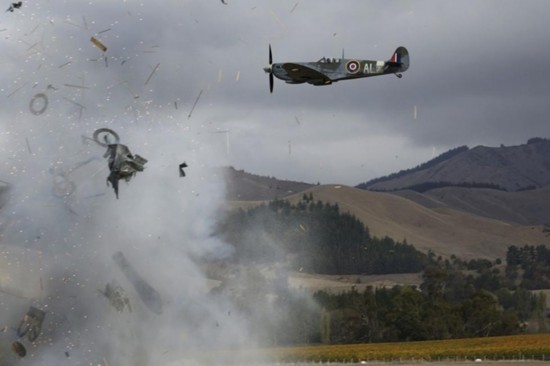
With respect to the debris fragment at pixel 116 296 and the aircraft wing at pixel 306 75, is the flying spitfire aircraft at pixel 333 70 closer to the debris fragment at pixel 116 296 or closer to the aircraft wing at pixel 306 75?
the aircraft wing at pixel 306 75

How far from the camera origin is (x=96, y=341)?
73875 mm

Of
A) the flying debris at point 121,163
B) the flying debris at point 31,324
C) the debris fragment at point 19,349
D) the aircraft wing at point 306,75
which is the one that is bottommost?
the debris fragment at point 19,349

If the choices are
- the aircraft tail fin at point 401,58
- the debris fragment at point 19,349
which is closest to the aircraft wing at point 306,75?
the aircraft tail fin at point 401,58

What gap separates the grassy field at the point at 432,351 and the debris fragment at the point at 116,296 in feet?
92.3

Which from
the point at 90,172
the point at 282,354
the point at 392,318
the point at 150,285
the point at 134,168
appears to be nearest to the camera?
the point at 134,168

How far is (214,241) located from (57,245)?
81.0 ft

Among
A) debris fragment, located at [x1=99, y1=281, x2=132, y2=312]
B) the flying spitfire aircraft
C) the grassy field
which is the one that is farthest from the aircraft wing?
the grassy field

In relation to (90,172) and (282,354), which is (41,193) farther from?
(282,354)

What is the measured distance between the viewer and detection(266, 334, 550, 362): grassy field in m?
108

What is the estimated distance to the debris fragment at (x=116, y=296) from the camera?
74.9 m

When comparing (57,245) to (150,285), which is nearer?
(57,245)

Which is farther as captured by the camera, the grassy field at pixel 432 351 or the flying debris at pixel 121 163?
→ the grassy field at pixel 432 351

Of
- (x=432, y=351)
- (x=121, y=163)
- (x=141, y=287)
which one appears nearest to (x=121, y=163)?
(x=121, y=163)

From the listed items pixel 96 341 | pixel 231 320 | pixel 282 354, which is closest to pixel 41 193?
pixel 96 341
